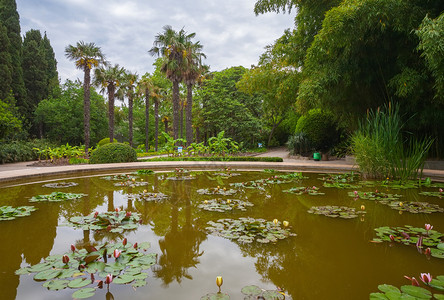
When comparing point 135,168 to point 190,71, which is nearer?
point 135,168

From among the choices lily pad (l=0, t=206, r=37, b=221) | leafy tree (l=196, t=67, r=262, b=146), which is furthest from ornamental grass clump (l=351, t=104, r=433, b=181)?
leafy tree (l=196, t=67, r=262, b=146)

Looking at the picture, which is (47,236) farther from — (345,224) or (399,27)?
(399,27)

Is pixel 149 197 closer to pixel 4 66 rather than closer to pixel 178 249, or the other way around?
pixel 178 249

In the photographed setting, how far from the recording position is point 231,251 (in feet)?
7.13

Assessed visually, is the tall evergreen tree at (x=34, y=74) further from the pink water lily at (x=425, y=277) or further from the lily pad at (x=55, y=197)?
the pink water lily at (x=425, y=277)

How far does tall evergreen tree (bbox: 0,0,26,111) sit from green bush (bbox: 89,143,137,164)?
51.4 feet

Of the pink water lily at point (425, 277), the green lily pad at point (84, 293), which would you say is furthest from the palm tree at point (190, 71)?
the pink water lily at point (425, 277)

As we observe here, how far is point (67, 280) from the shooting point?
1631 millimetres

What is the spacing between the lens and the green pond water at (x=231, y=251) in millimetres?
1591

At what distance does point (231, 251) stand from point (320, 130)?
1235cm

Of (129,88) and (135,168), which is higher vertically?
(129,88)

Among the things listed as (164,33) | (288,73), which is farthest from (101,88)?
(288,73)

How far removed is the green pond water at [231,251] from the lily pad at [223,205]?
0.40 ft

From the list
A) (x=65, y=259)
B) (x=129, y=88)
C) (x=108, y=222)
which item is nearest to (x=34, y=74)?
(x=129, y=88)
